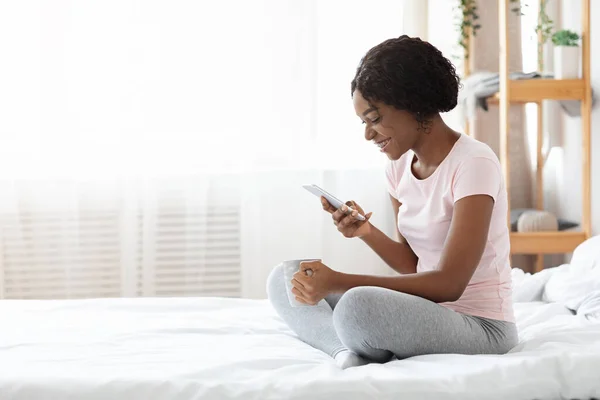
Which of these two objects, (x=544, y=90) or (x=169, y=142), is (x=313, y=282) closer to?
(x=544, y=90)

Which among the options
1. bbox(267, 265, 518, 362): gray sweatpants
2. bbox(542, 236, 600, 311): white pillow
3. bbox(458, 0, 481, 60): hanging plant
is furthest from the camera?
bbox(458, 0, 481, 60): hanging plant

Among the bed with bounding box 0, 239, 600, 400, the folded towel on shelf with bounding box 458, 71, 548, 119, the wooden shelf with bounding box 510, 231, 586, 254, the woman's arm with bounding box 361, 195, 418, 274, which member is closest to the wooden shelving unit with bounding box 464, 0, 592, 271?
the wooden shelf with bounding box 510, 231, 586, 254

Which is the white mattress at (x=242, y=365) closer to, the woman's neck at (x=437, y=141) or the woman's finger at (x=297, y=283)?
the woman's finger at (x=297, y=283)

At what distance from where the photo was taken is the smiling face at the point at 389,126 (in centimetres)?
150

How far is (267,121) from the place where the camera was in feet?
10.6

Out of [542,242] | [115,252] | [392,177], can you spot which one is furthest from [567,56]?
[115,252]

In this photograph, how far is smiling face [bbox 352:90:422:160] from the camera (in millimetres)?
1498

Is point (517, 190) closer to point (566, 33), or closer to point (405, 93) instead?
point (566, 33)

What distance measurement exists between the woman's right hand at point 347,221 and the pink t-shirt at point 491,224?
0.36 feet

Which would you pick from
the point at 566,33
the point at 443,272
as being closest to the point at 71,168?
the point at 566,33

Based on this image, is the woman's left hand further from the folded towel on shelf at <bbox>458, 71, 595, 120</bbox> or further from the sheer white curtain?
the sheer white curtain

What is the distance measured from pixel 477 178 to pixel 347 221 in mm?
293

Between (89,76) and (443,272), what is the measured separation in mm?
2189

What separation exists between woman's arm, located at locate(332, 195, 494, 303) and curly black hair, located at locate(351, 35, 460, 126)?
0.66 feet
